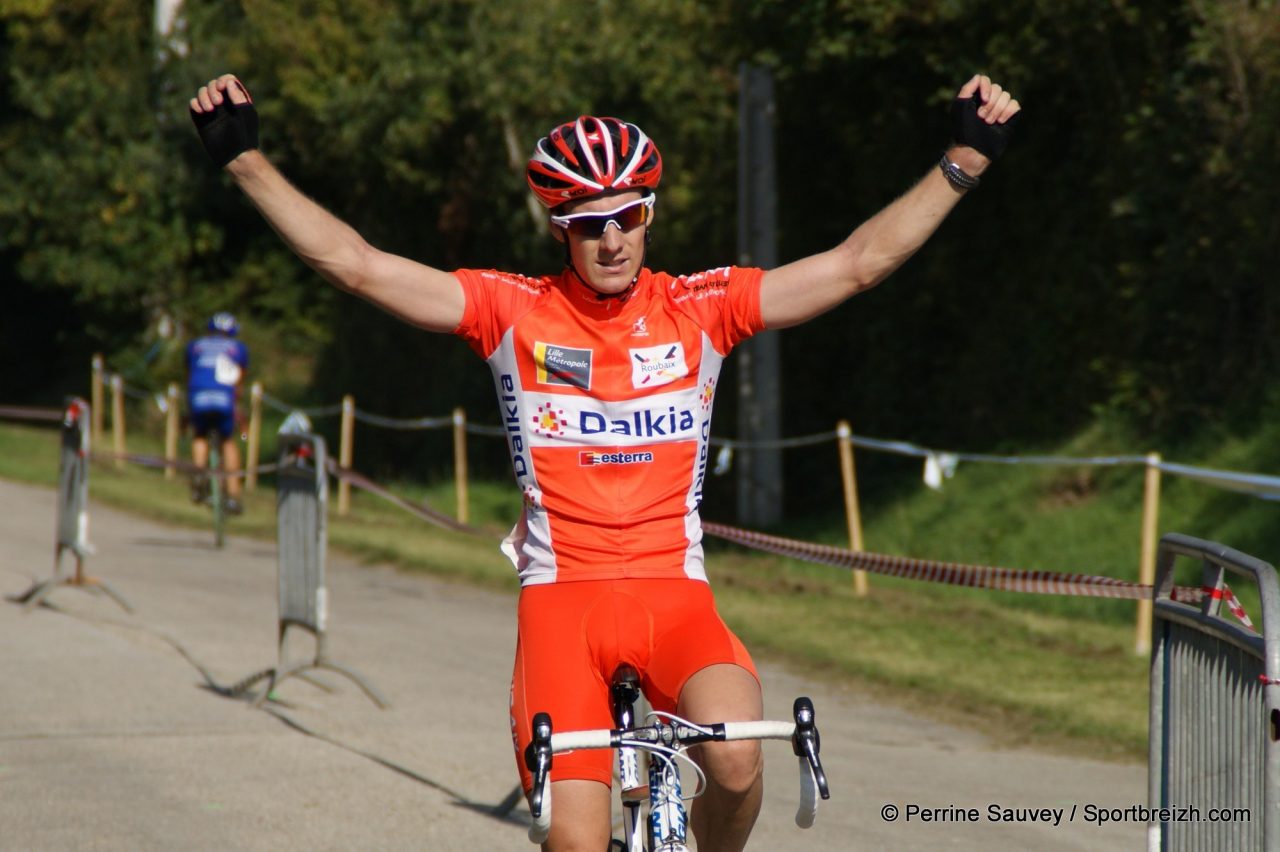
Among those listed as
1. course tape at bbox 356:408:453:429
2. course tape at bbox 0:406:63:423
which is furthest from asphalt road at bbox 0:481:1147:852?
course tape at bbox 356:408:453:429

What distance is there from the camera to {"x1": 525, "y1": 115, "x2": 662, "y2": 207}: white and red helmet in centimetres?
438

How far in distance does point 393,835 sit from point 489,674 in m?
4.03

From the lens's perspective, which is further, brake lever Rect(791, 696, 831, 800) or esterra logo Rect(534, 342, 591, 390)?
esterra logo Rect(534, 342, 591, 390)

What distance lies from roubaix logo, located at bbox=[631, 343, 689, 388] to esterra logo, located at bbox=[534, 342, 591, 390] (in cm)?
13

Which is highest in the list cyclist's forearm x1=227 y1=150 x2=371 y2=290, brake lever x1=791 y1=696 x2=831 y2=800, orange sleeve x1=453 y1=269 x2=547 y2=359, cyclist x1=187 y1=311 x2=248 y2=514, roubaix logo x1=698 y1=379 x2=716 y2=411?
cyclist x1=187 y1=311 x2=248 y2=514

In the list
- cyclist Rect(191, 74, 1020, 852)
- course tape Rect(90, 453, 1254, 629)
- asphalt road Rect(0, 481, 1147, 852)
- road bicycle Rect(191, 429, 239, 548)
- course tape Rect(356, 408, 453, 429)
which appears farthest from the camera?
course tape Rect(356, 408, 453, 429)

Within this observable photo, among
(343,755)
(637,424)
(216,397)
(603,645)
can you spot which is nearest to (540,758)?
(603,645)

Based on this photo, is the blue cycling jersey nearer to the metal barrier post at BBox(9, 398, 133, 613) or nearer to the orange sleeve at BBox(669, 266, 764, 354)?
the metal barrier post at BBox(9, 398, 133, 613)

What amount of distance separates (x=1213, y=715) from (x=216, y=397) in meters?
15.1

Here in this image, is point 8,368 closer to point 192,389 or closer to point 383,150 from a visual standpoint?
point 383,150

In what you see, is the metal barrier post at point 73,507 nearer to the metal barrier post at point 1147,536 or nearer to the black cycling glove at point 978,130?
the metal barrier post at point 1147,536

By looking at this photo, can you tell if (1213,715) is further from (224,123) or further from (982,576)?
(982,576)

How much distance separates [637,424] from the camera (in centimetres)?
442

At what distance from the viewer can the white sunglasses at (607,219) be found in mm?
4410
